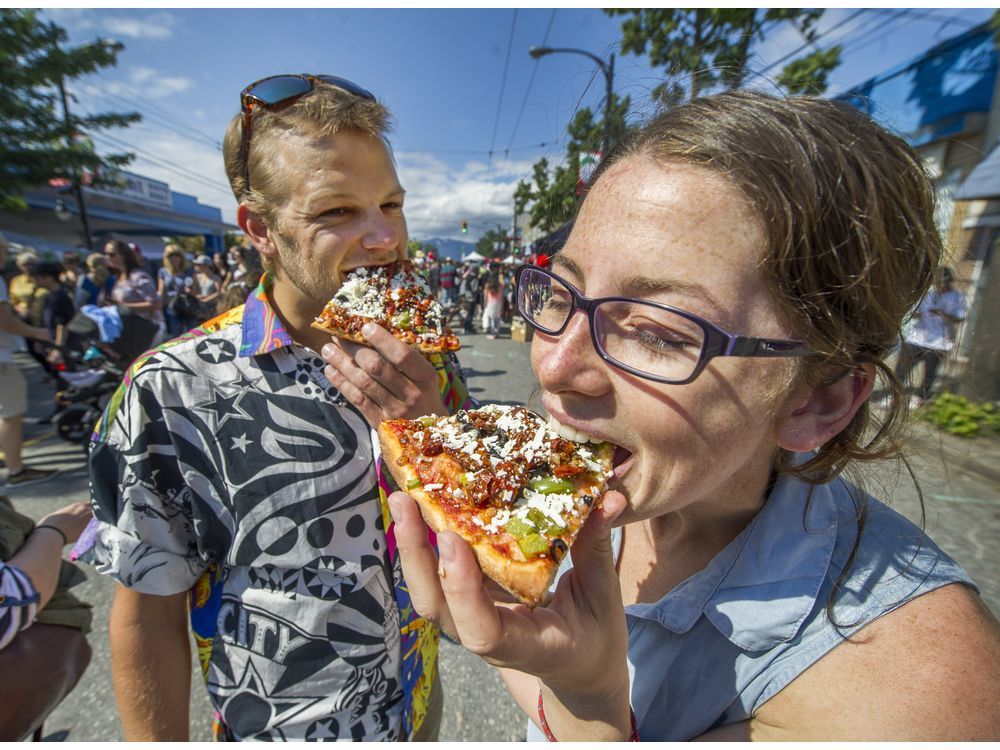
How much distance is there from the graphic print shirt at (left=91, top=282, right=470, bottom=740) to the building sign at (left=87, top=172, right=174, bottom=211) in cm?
3507

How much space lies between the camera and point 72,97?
57.7ft

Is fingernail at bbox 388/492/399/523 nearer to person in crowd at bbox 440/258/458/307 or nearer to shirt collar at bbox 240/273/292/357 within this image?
shirt collar at bbox 240/273/292/357

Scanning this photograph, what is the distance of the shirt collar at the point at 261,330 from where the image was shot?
71.7 inches

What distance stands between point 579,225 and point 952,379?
193 cm

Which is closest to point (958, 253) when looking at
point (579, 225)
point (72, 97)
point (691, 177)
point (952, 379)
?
point (952, 379)

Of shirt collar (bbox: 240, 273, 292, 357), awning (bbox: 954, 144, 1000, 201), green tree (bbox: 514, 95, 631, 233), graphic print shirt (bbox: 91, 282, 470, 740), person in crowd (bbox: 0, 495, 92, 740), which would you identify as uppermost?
awning (bbox: 954, 144, 1000, 201)

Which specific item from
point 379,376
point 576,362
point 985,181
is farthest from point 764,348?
point 985,181

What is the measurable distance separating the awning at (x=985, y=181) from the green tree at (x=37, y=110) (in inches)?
875

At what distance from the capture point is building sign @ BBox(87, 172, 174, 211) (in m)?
28.6

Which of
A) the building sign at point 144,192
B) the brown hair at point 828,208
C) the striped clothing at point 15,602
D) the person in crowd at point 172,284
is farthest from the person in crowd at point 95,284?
the building sign at point 144,192

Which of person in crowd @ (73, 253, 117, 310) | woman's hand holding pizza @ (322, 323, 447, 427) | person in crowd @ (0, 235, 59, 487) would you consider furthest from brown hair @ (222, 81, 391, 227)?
person in crowd @ (73, 253, 117, 310)

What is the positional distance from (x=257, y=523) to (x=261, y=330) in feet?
2.48

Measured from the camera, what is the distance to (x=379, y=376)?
6.08ft

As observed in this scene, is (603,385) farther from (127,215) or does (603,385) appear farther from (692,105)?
(127,215)
